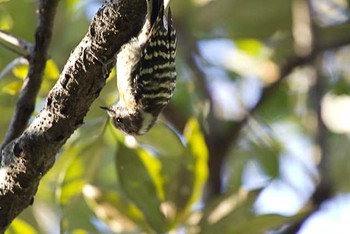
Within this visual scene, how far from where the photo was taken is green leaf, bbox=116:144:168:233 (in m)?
2.04

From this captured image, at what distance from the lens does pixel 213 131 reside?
288cm

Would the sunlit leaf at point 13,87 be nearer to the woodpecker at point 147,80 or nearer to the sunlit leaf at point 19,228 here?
the woodpecker at point 147,80

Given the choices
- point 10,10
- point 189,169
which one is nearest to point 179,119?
point 189,169

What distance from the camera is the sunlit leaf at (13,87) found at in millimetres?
1943

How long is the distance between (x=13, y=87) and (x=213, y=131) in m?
1.05

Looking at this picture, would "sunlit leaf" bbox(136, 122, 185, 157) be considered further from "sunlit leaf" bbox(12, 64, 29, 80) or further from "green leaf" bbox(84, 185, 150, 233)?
"sunlit leaf" bbox(12, 64, 29, 80)

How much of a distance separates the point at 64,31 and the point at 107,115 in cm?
62

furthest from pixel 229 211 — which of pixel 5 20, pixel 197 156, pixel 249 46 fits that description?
pixel 249 46

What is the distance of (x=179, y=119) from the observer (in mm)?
2916

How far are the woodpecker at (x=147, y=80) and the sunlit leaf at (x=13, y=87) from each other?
0.67ft

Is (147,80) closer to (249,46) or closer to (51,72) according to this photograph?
(51,72)

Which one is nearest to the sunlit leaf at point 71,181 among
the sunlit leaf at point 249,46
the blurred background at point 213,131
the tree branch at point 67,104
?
the blurred background at point 213,131

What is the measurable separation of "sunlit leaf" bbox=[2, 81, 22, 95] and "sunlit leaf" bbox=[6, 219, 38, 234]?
0.32 meters

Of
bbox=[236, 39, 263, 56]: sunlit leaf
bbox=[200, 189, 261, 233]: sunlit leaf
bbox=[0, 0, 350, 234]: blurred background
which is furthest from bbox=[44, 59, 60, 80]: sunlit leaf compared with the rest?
bbox=[236, 39, 263, 56]: sunlit leaf
